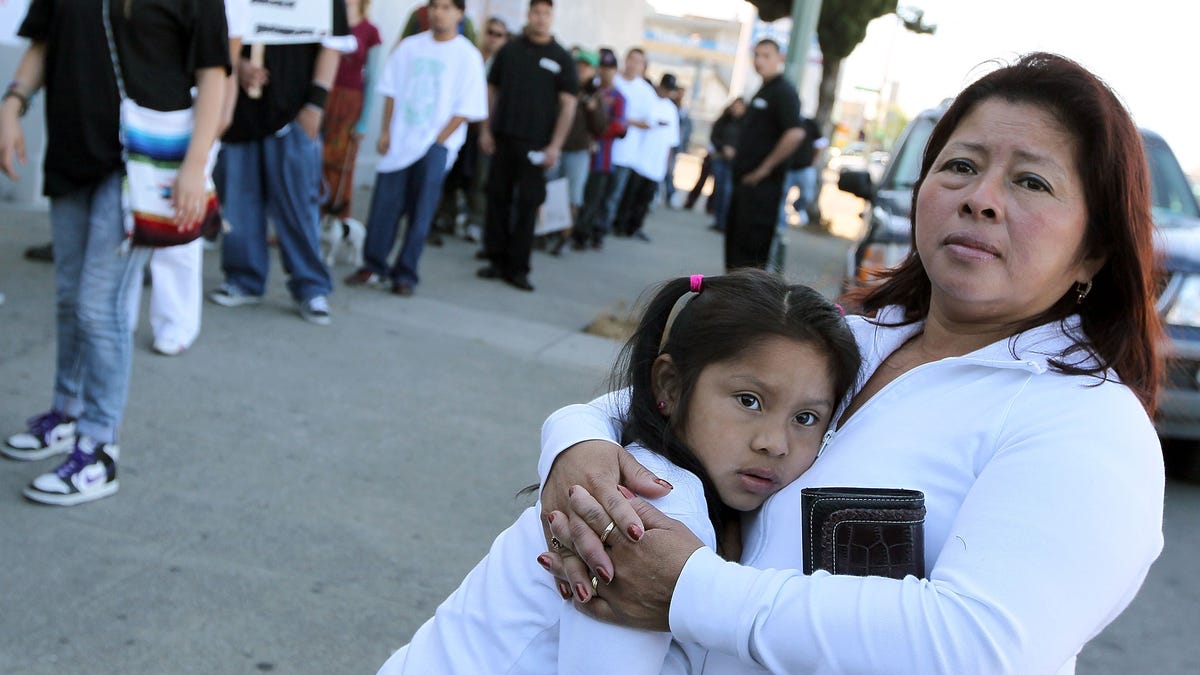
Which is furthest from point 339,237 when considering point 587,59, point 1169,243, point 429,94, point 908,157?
point 587,59

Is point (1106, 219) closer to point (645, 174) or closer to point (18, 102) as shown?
point (18, 102)

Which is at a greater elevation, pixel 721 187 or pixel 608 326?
pixel 608 326

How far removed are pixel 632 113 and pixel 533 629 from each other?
40.0 feet

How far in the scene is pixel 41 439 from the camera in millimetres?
4273

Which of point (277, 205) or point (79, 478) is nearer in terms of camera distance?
point (79, 478)

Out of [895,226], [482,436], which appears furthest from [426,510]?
[895,226]

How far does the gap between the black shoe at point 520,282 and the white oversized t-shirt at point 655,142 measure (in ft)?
15.9

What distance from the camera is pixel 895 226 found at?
272 inches

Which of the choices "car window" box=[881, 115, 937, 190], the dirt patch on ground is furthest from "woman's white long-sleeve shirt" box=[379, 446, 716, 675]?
"car window" box=[881, 115, 937, 190]

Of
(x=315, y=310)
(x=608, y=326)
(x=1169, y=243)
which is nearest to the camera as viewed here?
(x=1169, y=243)

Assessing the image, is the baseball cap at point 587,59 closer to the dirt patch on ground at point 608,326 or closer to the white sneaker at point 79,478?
the dirt patch on ground at point 608,326

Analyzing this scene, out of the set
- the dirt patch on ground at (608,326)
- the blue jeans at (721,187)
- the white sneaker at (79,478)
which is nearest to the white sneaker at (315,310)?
the dirt patch on ground at (608,326)

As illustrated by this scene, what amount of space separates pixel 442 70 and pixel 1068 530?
6.87m

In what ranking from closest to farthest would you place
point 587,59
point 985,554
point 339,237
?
point 985,554
point 339,237
point 587,59
